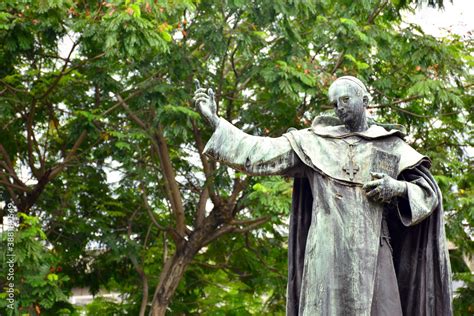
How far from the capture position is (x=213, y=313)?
16.6m

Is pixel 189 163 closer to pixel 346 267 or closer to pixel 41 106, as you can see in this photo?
pixel 41 106

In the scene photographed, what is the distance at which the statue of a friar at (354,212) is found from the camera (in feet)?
20.2

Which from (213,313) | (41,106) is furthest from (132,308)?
(41,106)

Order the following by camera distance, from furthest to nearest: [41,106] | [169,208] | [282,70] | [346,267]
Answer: [169,208] → [41,106] → [282,70] → [346,267]

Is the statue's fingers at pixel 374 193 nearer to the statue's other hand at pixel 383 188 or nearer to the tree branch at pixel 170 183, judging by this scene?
the statue's other hand at pixel 383 188

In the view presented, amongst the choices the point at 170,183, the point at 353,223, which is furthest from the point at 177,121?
the point at 353,223

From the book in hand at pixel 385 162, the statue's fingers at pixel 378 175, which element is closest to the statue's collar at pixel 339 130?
the book in hand at pixel 385 162

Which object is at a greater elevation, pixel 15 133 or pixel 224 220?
pixel 15 133

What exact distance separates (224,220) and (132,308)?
2410 millimetres

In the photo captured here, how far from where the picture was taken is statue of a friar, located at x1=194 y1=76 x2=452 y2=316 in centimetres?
617

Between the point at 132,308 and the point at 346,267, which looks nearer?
the point at 346,267

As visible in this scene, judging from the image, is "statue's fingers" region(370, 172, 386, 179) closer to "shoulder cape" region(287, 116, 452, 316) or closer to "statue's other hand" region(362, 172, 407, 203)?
"statue's other hand" region(362, 172, 407, 203)

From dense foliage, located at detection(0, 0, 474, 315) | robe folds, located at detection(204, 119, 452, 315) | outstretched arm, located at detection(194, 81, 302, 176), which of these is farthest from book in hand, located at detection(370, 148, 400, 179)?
dense foliage, located at detection(0, 0, 474, 315)

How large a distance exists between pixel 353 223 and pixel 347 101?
783 millimetres
